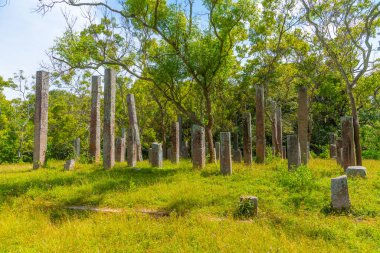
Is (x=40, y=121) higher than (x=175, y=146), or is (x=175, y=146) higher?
(x=40, y=121)

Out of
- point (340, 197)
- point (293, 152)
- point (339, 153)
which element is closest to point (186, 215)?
point (340, 197)

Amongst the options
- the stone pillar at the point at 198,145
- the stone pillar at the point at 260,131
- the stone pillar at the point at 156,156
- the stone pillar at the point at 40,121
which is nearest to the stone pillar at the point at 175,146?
the stone pillar at the point at 156,156

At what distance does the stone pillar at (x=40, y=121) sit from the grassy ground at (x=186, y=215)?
3.25m

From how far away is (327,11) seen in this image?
18.2 metres

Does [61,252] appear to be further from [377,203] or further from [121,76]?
[121,76]

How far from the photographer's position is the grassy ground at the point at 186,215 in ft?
21.9

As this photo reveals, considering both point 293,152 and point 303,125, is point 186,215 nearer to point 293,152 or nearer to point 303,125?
point 293,152

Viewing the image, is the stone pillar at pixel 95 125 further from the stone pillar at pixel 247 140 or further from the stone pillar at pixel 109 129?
the stone pillar at pixel 247 140

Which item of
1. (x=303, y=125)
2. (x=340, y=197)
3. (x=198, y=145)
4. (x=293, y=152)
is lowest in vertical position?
(x=340, y=197)

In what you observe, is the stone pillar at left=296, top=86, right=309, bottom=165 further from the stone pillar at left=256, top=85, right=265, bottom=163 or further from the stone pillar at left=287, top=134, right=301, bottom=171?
the stone pillar at left=256, top=85, right=265, bottom=163

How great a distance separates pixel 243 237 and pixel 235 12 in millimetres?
11615

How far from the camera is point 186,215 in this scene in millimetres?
8594

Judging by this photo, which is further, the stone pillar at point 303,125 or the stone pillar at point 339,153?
the stone pillar at point 339,153

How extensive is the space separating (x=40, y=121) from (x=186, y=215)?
11591mm
